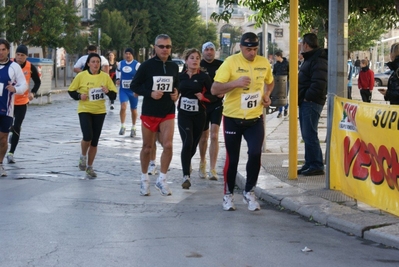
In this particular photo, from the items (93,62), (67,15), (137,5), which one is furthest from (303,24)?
(137,5)

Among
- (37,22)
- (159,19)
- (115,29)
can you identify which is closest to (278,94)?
(37,22)

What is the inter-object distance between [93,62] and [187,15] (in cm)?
6635

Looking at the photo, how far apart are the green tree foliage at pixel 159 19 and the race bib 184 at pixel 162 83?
169 feet

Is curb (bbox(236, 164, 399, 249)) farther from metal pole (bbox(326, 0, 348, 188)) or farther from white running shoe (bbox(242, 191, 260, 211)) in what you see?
metal pole (bbox(326, 0, 348, 188))

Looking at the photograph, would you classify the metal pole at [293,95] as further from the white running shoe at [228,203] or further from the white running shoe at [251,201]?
the white running shoe at [228,203]

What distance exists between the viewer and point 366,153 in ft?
27.7

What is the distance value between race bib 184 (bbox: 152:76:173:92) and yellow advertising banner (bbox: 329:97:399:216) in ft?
6.38

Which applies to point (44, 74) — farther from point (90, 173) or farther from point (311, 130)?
point (311, 130)

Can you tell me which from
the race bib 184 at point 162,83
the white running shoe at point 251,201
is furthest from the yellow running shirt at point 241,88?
the race bib 184 at point 162,83

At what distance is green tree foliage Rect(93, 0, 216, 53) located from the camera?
67.8 m

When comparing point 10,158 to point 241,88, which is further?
point 10,158

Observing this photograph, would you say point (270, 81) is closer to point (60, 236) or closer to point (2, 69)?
point (60, 236)

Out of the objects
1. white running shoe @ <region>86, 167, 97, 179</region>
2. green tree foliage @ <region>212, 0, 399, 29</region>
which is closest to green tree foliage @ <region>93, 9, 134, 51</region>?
green tree foliage @ <region>212, 0, 399, 29</region>

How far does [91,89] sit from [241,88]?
3436 millimetres
